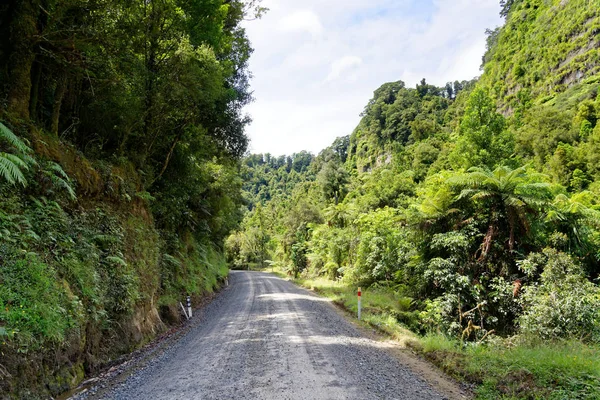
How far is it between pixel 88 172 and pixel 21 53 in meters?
2.74

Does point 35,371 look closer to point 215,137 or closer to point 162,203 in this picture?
point 162,203

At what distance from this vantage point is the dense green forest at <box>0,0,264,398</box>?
4559 millimetres

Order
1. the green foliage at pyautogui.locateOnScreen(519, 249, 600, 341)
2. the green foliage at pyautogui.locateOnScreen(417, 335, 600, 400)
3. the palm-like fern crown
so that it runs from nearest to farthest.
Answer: the green foliage at pyautogui.locateOnScreen(417, 335, 600, 400)
the green foliage at pyautogui.locateOnScreen(519, 249, 600, 341)
the palm-like fern crown

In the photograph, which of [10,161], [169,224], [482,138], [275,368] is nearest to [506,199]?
[275,368]

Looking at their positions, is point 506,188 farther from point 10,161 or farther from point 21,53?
point 21,53

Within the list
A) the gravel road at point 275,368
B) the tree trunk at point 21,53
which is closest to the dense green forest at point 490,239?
the gravel road at point 275,368

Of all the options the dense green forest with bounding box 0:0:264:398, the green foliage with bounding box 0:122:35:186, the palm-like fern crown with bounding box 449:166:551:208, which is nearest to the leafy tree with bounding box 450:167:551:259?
the palm-like fern crown with bounding box 449:166:551:208

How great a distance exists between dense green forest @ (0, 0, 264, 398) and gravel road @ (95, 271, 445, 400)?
1.28m

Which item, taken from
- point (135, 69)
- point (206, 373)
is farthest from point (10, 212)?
point (135, 69)

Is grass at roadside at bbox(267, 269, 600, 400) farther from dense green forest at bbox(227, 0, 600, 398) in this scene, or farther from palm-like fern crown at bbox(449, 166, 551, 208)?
palm-like fern crown at bbox(449, 166, 551, 208)

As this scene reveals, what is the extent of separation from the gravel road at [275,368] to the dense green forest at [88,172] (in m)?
1.28

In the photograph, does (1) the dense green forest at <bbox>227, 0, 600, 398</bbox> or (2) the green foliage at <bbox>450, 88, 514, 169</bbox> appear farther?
(2) the green foliage at <bbox>450, 88, 514, 169</bbox>

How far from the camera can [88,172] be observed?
7.59 metres

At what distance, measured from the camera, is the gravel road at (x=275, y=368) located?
4457 millimetres
